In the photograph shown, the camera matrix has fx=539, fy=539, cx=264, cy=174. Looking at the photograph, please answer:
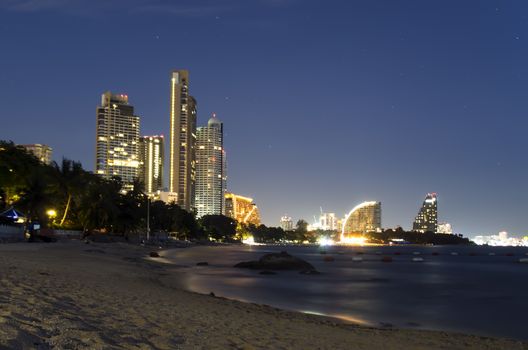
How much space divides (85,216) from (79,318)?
87599mm

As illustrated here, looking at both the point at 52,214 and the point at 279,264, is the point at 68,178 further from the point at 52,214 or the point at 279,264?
the point at 279,264

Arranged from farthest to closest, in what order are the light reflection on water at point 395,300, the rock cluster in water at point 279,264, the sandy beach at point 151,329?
1. the rock cluster in water at point 279,264
2. the light reflection on water at point 395,300
3. the sandy beach at point 151,329

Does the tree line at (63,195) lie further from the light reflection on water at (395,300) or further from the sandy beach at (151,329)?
the sandy beach at (151,329)

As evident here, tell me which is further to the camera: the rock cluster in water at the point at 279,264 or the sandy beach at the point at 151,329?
the rock cluster in water at the point at 279,264

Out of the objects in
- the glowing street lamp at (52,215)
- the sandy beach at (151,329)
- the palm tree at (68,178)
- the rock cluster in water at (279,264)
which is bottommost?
the rock cluster in water at (279,264)

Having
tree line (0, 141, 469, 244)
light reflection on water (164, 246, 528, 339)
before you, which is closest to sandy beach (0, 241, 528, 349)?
light reflection on water (164, 246, 528, 339)

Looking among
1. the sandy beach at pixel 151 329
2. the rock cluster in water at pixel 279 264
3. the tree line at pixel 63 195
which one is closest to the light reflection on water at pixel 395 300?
the sandy beach at pixel 151 329

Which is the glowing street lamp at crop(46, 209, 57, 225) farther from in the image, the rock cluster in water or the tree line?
the rock cluster in water

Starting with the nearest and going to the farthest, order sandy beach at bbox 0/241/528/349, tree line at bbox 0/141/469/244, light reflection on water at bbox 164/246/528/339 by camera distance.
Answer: sandy beach at bbox 0/241/528/349 < light reflection on water at bbox 164/246/528/339 < tree line at bbox 0/141/469/244

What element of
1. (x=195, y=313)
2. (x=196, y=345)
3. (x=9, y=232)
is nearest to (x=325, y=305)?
(x=195, y=313)

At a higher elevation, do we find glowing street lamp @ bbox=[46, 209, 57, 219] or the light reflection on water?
glowing street lamp @ bbox=[46, 209, 57, 219]

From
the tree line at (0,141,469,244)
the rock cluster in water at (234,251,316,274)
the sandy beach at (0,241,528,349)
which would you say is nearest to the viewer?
the sandy beach at (0,241,528,349)

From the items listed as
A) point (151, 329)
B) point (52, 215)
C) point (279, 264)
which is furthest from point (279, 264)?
point (52, 215)

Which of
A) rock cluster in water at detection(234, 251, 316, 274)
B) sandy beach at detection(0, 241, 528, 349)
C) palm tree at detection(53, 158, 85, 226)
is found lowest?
rock cluster in water at detection(234, 251, 316, 274)
